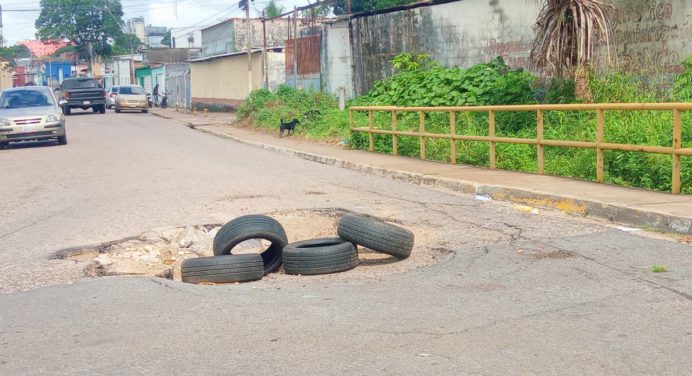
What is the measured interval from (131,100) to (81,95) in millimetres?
4211

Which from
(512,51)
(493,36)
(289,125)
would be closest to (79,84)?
(289,125)

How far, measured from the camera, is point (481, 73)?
18.7 metres

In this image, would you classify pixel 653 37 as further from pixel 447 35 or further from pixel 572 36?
pixel 447 35

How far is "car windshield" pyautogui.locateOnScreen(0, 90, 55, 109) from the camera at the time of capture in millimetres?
22305

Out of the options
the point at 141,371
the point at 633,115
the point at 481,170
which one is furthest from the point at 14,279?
the point at 633,115

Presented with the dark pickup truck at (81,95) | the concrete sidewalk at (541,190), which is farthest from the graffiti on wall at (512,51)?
the dark pickup truck at (81,95)

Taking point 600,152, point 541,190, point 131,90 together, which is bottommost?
point 541,190

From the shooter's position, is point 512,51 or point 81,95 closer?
point 512,51

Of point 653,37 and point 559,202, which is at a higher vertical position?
point 653,37

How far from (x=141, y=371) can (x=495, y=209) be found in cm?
648

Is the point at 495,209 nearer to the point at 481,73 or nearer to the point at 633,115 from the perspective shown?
the point at 633,115

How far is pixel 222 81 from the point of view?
45.3m

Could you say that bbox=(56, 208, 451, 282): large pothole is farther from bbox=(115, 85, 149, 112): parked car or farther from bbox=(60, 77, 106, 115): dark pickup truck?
bbox=(115, 85, 149, 112): parked car

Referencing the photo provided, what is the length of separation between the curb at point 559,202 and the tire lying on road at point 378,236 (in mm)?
2800
